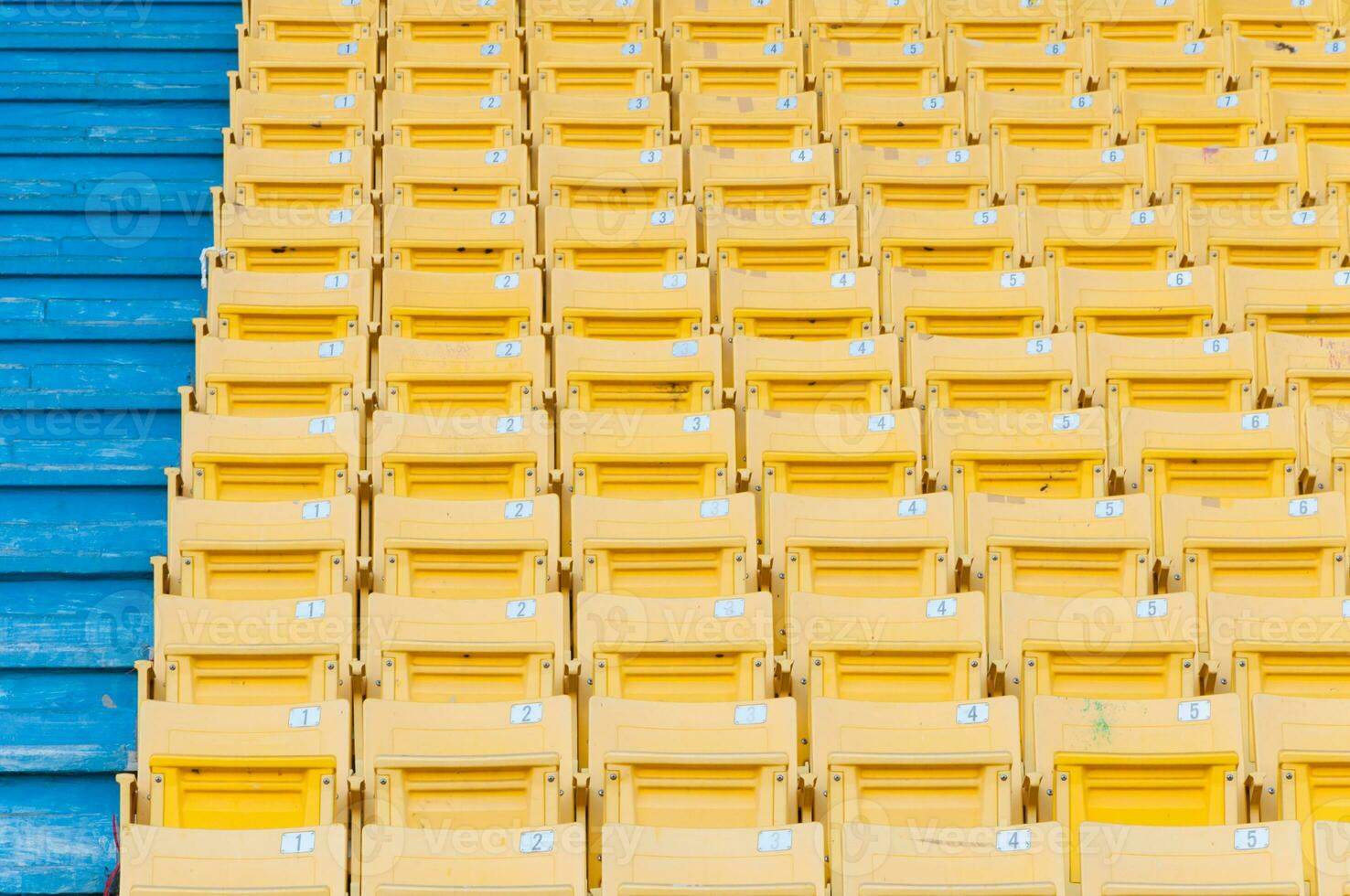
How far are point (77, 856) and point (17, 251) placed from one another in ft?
6.06

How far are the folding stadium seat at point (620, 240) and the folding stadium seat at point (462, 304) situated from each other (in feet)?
0.62

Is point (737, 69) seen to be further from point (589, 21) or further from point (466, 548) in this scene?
point (466, 548)

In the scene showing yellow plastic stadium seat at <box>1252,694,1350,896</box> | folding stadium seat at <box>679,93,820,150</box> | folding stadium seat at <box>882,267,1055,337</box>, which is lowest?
yellow plastic stadium seat at <box>1252,694,1350,896</box>

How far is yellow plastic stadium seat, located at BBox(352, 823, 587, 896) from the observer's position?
255 cm

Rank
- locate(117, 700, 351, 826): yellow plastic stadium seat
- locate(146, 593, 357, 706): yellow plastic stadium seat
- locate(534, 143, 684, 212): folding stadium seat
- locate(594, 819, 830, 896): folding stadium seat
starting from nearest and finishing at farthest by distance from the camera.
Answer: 1. locate(594, 819, 830, 896): folding stadium seat
2. locate(117, 700, 351, 826): yellow plastic stadium seat
3. locate(146, 593, 357, 706): yellow plastic stadium seat
4. locate(534, 143, 684, 212): folding stadium seat

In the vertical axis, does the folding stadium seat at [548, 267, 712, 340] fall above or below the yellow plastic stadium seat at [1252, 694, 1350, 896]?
above

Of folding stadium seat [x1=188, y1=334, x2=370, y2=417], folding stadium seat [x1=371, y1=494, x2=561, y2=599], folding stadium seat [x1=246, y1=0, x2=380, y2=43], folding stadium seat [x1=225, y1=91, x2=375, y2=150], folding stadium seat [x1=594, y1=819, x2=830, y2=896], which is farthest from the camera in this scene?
folding stadium seat [x1=246, y1=0, x2=380, y2=43]

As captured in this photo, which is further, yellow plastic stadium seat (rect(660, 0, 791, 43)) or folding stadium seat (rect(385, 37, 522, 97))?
yellow plastic stadium seat (rect(660, 0, 791, 43))

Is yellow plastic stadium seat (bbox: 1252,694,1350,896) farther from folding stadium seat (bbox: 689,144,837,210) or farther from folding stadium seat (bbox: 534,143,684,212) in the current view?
folding stadium seat (bbox: 534,143,684,212)

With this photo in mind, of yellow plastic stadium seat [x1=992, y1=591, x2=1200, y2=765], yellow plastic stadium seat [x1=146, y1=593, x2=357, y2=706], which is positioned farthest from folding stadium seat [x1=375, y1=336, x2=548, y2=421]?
yellow plastic stadium seat [x1=992, y1=591, x2=1200, y2=765]

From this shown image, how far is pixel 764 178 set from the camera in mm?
4348

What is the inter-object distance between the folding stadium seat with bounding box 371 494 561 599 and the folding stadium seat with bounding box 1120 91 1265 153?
83.7 inches

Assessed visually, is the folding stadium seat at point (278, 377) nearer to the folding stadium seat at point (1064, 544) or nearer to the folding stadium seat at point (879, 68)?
the folding stadium seat at point (1064, 544)

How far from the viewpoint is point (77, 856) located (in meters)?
2.92
